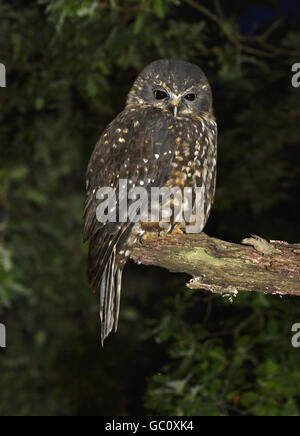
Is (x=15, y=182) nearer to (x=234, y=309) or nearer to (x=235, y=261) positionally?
(x=234, y=309)

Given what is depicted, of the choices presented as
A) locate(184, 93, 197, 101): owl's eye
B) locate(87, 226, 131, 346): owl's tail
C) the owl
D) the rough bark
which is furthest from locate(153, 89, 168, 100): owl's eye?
the rough bark

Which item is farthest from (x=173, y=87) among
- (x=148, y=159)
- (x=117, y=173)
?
(x=117, y=173)

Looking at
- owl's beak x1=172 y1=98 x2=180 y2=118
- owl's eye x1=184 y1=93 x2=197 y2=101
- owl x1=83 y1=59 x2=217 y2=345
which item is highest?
owl's eye x1=184 y1=93 x2=197 y2=101

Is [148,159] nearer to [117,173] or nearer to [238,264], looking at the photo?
[117,173]

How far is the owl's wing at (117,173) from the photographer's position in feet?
10.1

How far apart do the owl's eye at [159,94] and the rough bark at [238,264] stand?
837 millimetres

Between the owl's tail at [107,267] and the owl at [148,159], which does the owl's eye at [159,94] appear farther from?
the owl's tail at [107,267]

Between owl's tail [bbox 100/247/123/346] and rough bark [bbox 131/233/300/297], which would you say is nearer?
rough bark [bbox 131/233/300/297]

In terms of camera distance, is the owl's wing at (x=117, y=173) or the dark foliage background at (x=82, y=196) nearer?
the owl's wing at (x=117, y=173)

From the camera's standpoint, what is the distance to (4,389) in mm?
7234

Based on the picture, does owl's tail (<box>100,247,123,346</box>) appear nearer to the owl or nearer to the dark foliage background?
the owl

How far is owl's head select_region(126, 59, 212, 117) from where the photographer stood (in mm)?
3182

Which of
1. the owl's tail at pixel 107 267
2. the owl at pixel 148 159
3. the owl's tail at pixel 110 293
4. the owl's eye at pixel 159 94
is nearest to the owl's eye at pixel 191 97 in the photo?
the owl at pixel 148 159

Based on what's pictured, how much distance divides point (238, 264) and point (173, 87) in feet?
3.31
